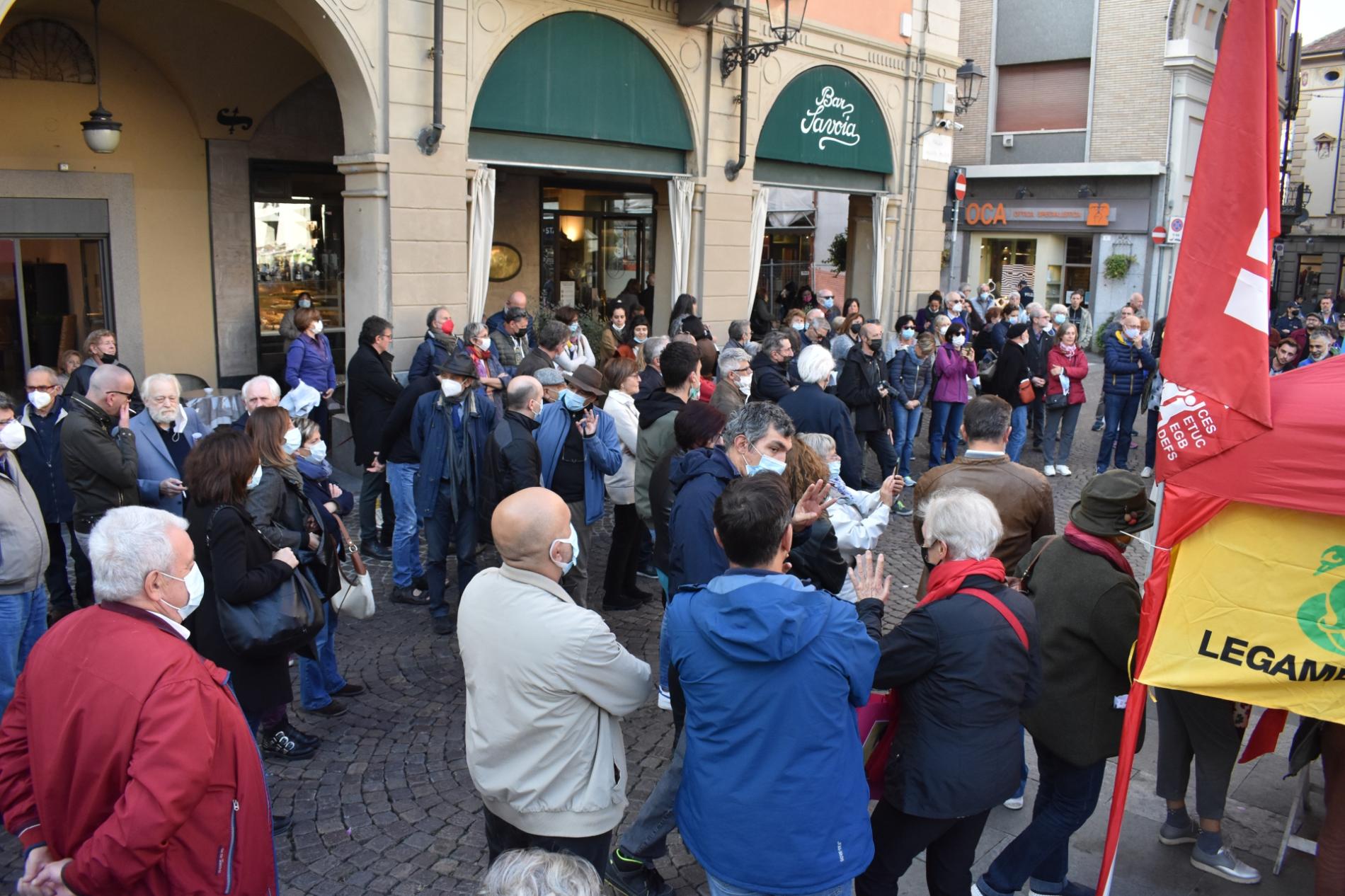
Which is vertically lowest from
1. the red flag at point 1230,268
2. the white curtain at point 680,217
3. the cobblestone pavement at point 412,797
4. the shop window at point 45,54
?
the cobblestone pavement at point 412,797

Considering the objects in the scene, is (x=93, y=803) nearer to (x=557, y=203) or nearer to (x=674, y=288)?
(x=674, y=288)

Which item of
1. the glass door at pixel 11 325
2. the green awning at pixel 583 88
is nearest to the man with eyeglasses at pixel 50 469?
the glass door at pixel 11 325

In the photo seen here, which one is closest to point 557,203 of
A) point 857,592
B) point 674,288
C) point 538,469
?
point 674,288

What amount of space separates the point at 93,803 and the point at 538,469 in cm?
374

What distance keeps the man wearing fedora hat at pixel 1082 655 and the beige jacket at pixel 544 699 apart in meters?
1.62

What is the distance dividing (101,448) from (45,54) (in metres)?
7.39

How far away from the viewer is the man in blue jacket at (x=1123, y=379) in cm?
1134

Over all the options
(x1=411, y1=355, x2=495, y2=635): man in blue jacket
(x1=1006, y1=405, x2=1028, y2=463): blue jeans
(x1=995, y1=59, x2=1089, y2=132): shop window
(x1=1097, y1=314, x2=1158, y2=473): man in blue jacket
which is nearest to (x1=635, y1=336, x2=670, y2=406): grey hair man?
(x1=411, y1=355, x2=495, y2=635): man in blue jacket

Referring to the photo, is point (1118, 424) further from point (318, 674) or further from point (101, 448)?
point (101, 448)

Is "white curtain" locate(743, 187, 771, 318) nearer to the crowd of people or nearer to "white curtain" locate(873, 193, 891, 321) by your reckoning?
"white curtain" locate(873, 193, 891, 321)

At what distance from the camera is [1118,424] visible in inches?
467

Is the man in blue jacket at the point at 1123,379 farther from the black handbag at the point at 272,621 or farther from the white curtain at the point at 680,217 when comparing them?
the black handbag at the point at 272,621

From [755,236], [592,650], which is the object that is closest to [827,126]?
[755,236]

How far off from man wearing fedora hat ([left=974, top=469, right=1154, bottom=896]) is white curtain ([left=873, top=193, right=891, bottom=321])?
1319cm
